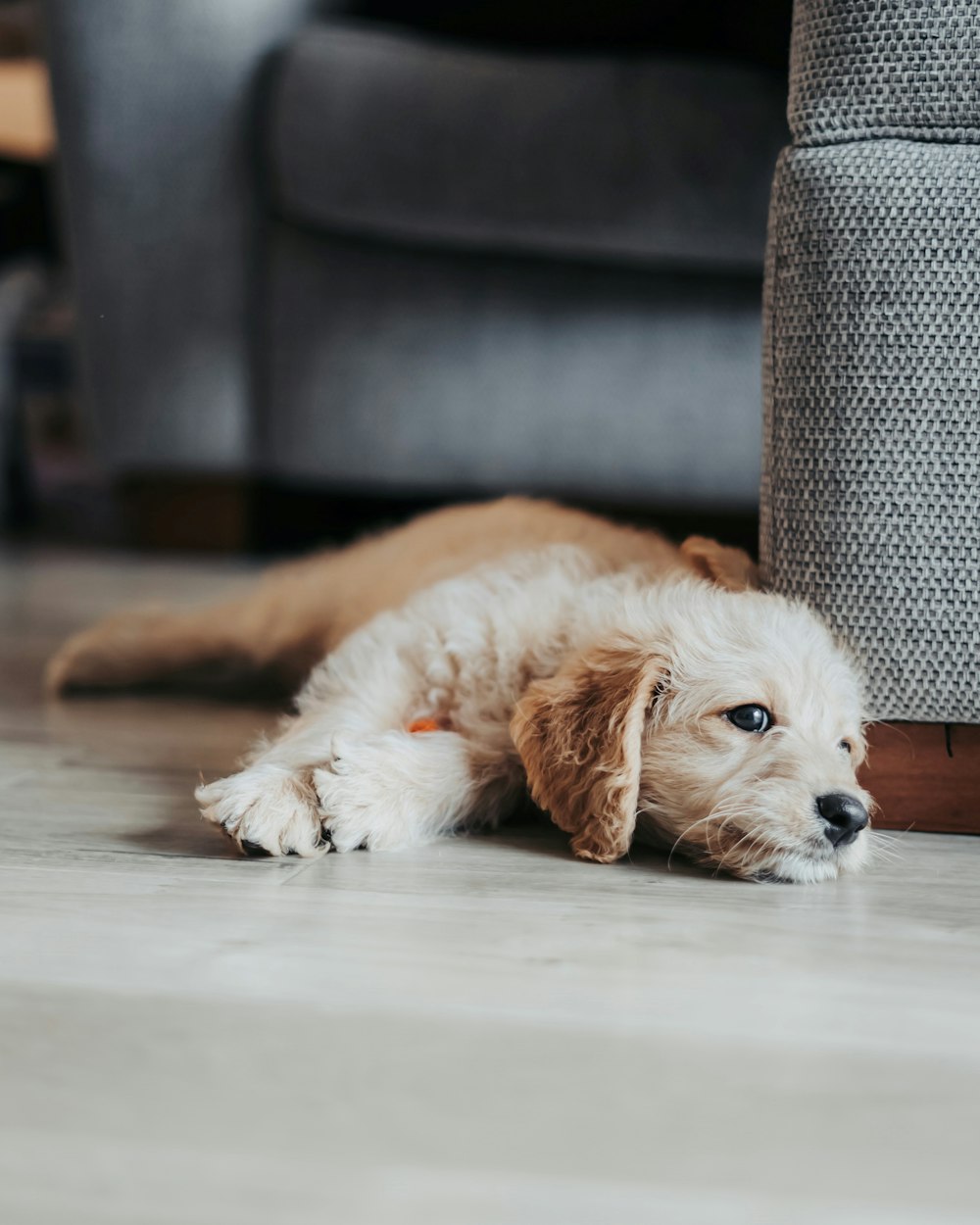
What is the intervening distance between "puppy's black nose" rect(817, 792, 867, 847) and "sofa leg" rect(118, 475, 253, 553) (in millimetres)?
2500

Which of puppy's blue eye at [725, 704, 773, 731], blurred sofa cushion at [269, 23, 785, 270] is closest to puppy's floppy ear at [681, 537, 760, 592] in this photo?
puppy's blue eye at [725, 704, 773, 731]

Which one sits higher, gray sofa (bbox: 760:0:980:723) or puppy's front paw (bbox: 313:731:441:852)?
gray sofa (bbox: 760:0:980:723)

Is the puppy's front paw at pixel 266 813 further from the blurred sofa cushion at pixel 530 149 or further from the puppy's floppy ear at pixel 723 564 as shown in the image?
the blurred sofa cushion at pixel 530 149

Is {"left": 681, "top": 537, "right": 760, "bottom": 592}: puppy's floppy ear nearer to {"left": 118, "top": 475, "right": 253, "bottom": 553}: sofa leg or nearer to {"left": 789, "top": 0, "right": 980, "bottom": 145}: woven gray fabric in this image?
{"left": 789, "top": 0, "right": 980, "bottom": 145}: woven gray fabric

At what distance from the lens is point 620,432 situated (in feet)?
9.21

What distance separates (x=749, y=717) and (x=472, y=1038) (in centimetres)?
58

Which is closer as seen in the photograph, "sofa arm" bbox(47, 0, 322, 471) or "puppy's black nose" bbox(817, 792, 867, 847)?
"puppy's black nose" bbox(817, 792, 867, 847)

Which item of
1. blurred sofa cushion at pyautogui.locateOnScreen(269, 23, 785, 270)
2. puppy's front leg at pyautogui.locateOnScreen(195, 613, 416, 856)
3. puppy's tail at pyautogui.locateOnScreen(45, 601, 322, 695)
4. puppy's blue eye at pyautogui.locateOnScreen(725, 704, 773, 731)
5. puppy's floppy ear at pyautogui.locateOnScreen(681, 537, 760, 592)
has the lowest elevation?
puppy's tail at pyautogui.locateOnScreen(45, 601, 322, 695)

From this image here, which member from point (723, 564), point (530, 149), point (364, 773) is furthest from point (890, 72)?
point (530, 149)

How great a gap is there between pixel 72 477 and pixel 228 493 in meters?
2.52

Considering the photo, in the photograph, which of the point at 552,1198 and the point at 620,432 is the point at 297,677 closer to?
the point at 620,432

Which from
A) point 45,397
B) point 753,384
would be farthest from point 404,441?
point 45,397

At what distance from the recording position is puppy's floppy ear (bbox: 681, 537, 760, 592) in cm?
151

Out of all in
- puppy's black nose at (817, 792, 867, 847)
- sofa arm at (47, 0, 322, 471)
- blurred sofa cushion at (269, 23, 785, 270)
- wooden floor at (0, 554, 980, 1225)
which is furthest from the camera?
sofa arm at (47, 0, 322, 471)
